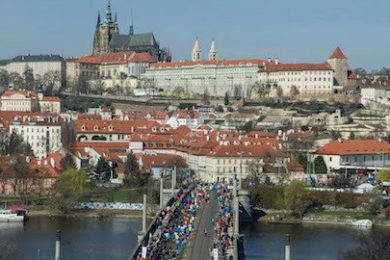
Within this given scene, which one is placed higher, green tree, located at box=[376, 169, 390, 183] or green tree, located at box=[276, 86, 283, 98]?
green tree, located at box=[276, 86, 283, 98]

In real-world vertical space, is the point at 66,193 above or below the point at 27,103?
below

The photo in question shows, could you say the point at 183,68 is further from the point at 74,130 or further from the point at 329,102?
the point at 74,130

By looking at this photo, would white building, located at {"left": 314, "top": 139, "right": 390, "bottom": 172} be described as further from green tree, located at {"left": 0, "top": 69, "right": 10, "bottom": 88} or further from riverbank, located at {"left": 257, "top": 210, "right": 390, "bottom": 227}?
green tree, located at {"left": 0, "top": 69, "right": 10, "bottom": 88}

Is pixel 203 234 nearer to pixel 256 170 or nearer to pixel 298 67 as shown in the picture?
pixel 256 170

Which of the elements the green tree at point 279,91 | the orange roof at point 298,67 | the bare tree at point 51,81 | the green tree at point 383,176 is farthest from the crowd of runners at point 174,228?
the bare tree at point 51,81

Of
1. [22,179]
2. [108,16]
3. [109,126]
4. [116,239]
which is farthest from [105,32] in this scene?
[116,239]

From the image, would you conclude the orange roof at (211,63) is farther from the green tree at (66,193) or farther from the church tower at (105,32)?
the green tree at (66,193)

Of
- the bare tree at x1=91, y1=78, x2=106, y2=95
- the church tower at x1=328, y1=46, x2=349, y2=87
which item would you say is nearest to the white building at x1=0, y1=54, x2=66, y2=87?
the bare tree at x1=91, y1=78, x2=106, y2=95
